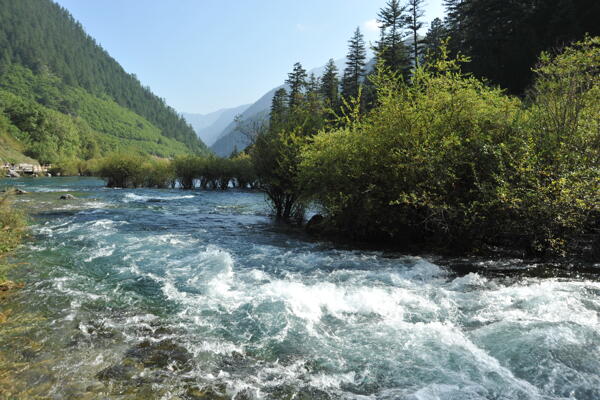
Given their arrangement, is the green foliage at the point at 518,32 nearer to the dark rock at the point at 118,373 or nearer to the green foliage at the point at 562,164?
the green foliage at the point at 562,164

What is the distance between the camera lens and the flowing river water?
5.07 meters

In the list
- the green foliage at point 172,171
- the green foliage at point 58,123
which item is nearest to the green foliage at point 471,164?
the green foliage at point 172,171

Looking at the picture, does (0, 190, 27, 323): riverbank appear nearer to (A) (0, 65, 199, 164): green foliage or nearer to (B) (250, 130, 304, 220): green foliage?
(B) (250, 130, 304, 220): green foliage

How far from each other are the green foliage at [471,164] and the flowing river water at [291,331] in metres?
1.84

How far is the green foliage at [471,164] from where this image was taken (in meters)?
10.6

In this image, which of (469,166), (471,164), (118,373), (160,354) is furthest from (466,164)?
(118,373)

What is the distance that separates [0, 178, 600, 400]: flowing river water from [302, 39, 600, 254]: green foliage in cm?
184

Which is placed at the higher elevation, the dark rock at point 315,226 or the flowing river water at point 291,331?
the dark rock at point 315,226

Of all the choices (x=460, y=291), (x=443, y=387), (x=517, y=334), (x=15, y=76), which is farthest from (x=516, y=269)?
(x=15, y=76)

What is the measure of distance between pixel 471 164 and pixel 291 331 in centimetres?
884

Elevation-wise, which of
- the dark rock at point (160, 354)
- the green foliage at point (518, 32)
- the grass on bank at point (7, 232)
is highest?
the green foliage at point (518, 32)

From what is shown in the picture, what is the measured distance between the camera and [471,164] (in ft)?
40.0

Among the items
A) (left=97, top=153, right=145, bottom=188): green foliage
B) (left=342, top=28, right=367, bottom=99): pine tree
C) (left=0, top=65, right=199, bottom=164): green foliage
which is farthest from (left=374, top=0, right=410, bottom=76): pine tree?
(left=0, top=65, right=199, bottom=164): green foliage

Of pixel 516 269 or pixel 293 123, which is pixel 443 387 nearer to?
pixel 516 269
